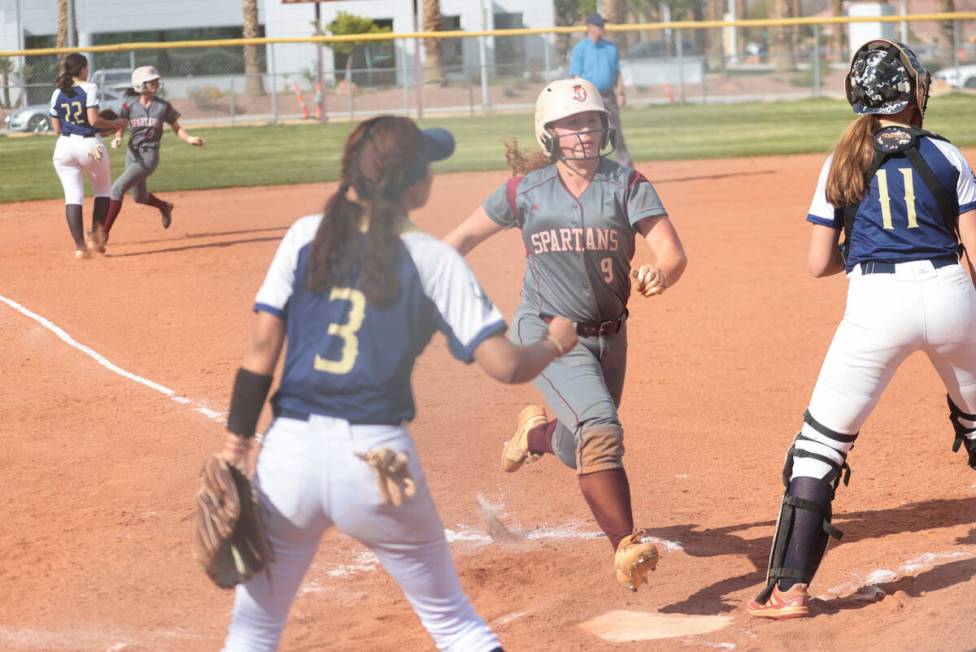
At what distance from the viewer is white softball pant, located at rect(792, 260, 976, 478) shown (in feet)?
14.9

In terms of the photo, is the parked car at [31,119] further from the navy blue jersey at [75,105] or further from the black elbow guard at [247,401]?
the black elbow guard at [247,401]

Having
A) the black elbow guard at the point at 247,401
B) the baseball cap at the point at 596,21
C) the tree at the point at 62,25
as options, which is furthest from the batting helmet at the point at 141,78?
the tree at the point at 62,25

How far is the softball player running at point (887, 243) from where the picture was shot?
4551 millimetres

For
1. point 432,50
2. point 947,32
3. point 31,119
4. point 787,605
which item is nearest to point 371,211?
point 787,605

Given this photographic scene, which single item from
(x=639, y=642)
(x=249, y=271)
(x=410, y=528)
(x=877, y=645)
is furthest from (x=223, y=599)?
(x=249, y=271)

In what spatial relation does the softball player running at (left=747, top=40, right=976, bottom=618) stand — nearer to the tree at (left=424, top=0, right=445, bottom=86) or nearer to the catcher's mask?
the catcher's mask

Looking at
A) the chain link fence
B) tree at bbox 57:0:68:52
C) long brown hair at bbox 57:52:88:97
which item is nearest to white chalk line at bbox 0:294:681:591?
long brown hair at bbox 57:52:88:97

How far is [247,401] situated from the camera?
3436 mm

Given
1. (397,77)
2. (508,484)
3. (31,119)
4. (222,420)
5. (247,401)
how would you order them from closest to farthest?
(247,401)
(508,484)
(222,420)
(31,119)
(397,77)

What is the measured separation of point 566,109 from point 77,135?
372 inches

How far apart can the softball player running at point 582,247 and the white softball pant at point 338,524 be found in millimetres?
1482

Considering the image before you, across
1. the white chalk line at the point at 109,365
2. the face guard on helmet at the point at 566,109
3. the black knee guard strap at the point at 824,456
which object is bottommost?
the white chalk line at the point at 109,365

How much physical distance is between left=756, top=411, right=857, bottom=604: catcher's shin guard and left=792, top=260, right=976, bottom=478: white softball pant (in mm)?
31

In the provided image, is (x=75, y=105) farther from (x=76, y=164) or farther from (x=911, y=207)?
(x=911, y=207)
